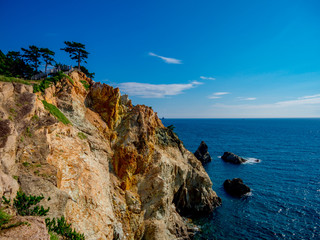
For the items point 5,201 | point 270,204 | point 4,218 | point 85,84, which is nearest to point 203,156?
point 270,204

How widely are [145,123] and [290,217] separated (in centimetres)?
3935

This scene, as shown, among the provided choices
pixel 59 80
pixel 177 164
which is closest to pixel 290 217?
pixel 177 164

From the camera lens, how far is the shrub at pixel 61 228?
1245 centimetres

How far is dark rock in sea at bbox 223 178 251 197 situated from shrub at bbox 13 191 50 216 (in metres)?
53.2

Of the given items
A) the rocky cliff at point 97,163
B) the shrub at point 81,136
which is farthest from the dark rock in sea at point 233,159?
the shrub at point 81,136

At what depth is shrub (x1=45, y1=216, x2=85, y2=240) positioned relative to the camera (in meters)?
12.5

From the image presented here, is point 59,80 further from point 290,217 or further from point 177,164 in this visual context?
point 290,217

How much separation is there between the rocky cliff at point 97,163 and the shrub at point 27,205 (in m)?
0.51

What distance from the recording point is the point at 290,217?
4041 cm

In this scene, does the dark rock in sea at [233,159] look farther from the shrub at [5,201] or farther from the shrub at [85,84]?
the shrub at [5,201]

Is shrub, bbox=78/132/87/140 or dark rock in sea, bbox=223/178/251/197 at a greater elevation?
shrub, bbox=78/132/87/140

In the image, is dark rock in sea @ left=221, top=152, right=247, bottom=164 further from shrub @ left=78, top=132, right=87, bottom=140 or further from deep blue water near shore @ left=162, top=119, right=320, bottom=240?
shrub @ left=78, top=132, right=87, bottom=140

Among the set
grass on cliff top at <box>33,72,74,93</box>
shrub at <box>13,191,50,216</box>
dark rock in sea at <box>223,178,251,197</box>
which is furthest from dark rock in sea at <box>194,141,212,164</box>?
shrub at <box>13,191,50,216</box>

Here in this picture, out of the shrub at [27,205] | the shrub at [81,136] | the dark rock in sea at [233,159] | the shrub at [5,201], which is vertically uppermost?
the shrub at [81,136]
